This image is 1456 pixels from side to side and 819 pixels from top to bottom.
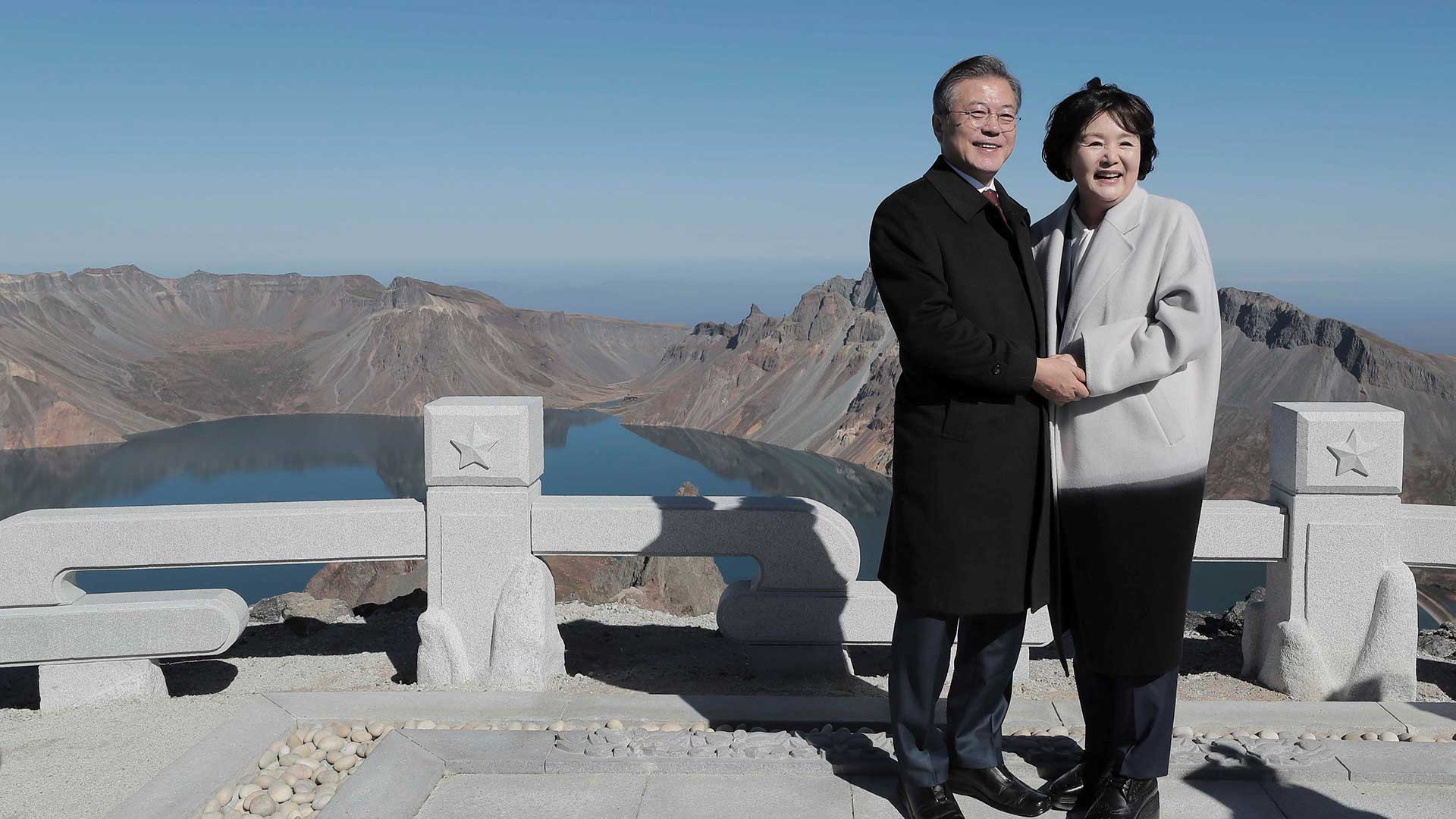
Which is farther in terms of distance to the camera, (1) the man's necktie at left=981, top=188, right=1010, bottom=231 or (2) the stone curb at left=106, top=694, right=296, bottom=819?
(2) the stone curb at left=106, top=694, right=296, bottom=819

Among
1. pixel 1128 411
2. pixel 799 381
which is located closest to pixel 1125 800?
pixel 1128 411

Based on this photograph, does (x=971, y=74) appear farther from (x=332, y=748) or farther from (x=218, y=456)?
(x=218, y=456)

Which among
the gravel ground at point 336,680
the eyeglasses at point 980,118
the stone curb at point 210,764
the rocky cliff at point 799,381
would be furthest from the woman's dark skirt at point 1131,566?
the rocky cliff at point 799,381

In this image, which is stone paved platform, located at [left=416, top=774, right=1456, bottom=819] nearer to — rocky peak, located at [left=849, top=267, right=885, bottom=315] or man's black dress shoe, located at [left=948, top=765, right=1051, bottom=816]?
man's black dress shoe, located at [left=948, top=765, right=1051, bottom=816]

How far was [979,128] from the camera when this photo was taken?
2969 mm

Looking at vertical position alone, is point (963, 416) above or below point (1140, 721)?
above

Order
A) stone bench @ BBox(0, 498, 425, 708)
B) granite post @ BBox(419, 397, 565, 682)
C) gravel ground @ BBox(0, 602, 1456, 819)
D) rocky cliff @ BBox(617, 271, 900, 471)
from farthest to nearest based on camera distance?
rocky cliff @ BBox(617, 271, 900, 471) < granite post @ BBox(419, 397, 565, 682) < stone bench @ BBox(0, 498, 425, 708) < gravel ground @ BBox(0, 602, 1456, 819)

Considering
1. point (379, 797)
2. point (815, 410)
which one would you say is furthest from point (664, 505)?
point (815, 410)

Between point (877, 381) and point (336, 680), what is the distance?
8004 centimetres

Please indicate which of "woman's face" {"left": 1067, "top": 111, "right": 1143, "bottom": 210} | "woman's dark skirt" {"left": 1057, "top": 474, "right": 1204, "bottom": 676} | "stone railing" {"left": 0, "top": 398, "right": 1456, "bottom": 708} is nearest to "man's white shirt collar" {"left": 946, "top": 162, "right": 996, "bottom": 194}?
"woman's face" {"left": 1067, "top": 111, "right": 1143, "bottom": 210}

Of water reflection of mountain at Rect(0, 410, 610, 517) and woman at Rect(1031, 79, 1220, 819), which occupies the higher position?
woman at Rect(1031, 79, 1220, 819)

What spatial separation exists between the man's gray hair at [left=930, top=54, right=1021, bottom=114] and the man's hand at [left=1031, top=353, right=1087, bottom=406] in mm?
718

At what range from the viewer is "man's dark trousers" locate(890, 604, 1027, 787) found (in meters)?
3.20

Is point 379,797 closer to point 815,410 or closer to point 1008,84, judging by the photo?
point 1008,84
